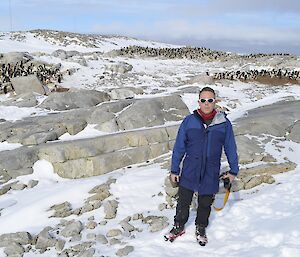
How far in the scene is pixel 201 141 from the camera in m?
5.87

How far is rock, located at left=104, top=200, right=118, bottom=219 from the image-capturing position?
316 inches

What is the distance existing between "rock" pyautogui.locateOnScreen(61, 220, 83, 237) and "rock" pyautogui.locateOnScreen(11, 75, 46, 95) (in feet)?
56.3

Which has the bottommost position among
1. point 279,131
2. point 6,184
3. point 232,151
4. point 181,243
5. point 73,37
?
point 6,184

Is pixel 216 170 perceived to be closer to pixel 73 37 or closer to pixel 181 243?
pixel 181 243

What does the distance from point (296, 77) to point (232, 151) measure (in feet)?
92.8

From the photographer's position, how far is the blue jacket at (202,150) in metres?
5.85

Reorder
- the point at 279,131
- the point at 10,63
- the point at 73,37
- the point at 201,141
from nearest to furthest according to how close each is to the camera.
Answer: the point at 201,141 → the point at 279,131 → the point at 10,63 → the point at 73,37

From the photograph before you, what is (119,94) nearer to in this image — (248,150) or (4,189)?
(4,189)

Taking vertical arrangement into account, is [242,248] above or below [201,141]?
below

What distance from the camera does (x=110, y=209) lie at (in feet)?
26.8

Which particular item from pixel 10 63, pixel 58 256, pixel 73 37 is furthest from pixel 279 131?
pixel 73 37

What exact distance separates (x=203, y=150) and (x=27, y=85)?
19.8 m

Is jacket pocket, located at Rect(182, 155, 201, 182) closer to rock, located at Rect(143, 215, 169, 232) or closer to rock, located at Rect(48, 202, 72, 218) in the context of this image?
rock, located at Rect(143, 215, 169, 232)

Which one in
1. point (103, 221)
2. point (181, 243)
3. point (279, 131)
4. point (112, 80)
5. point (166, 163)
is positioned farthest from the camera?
point (112, 80)
